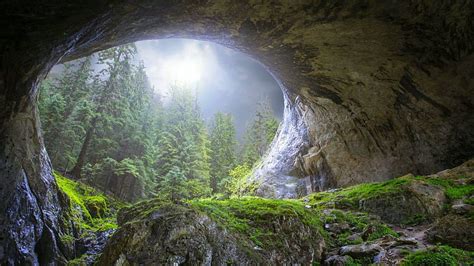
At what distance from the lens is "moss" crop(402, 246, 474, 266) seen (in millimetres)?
5375

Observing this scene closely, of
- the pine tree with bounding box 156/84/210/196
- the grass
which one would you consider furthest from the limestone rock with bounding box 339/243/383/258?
the pine tree with bounding box 156/84/210/196

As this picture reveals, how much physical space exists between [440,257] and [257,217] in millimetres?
3674

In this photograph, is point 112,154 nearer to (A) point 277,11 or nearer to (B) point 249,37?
(B) point 249,37

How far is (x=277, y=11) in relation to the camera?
10.9 meters

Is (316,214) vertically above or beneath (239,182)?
beneath

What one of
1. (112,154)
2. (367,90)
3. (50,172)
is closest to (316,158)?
(367,90)

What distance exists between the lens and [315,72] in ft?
46.6

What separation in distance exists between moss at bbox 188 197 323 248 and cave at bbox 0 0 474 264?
4.81m

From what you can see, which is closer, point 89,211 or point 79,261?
point 79,261

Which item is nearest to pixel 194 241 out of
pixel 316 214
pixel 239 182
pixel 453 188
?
pixel 316 214

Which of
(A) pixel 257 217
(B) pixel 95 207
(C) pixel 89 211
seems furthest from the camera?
(B) pixel 95 207

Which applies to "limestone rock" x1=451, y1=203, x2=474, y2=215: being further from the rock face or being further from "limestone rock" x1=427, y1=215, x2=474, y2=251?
the rock face

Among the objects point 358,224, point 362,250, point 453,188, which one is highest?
point 453,188

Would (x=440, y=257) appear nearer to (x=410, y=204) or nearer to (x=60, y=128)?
(x=410, y=204)
